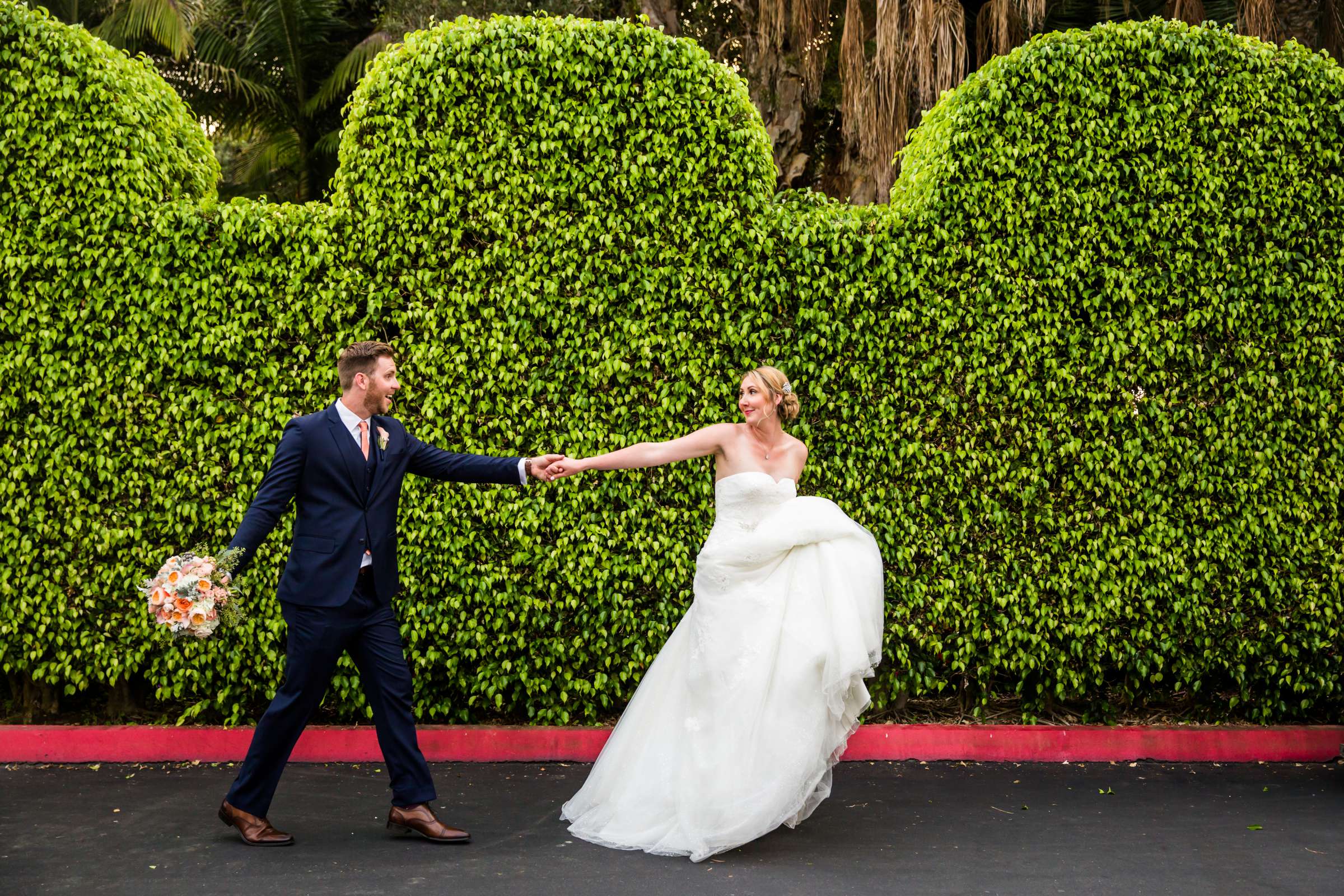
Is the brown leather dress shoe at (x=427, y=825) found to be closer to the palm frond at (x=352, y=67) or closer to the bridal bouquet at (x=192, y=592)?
the bridal bouquet at (x=192, y=592)

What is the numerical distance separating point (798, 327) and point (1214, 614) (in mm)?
3003

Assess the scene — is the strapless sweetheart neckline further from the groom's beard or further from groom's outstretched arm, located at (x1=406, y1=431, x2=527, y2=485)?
the groom's beard

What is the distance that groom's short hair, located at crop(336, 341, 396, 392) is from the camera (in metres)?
4.68

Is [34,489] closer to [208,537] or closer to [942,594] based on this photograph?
[208,537]

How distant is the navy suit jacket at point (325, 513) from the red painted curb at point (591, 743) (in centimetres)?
170

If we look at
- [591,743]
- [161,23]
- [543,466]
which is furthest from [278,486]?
[161,23]

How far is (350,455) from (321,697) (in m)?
1.05

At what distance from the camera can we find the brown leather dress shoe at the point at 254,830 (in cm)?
451

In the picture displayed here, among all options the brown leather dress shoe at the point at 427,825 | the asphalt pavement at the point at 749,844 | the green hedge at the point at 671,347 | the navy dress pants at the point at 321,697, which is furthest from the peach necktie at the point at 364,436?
the asphalt pavement at the point at 749,844

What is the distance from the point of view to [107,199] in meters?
5.97

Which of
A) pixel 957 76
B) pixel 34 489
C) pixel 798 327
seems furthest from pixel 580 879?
pixel 957 76

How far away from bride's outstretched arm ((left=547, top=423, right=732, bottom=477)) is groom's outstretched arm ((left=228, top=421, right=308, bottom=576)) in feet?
3.99

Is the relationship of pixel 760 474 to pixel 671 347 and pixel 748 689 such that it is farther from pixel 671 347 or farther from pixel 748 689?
pixel 671 347

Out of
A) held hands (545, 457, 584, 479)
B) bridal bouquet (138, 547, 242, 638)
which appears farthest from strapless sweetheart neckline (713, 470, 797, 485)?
bridal bouquet (138, 547, 242, 638)
